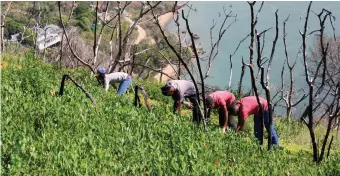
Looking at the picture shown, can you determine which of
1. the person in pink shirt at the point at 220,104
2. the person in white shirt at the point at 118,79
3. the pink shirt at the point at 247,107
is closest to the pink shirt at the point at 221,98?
the person in pink shirt at the point at 220,104

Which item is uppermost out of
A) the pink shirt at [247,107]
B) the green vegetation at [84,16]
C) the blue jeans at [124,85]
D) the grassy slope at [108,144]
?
the green vegetation at [84,16]

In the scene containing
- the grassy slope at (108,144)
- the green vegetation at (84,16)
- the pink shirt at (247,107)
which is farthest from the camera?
the green vegetation at (84,16)

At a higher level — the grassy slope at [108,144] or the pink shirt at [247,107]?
the pink shirt at [247,107]

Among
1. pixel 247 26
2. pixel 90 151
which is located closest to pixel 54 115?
pixel 90 151

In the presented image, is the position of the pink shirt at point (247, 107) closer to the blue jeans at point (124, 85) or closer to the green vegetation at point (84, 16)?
the blue jeans at point (124, 85)

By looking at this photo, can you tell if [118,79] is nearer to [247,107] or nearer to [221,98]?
[221,98]

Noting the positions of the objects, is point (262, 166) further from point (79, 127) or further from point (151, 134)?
point (79, 127)

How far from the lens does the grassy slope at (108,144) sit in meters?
4.30

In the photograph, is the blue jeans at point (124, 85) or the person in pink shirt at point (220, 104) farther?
the blue jeans at point (124, 85)

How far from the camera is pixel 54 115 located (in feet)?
19.6

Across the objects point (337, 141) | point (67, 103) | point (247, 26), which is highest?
point (247, 26)

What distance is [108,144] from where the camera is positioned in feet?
16.8

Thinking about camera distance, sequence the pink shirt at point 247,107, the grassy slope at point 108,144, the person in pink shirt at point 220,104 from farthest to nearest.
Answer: the pink shirt at point 247,107 < the person in pink shirt at point 220,104 < the grassy slope at point 108,144

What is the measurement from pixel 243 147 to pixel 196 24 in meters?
59.8
